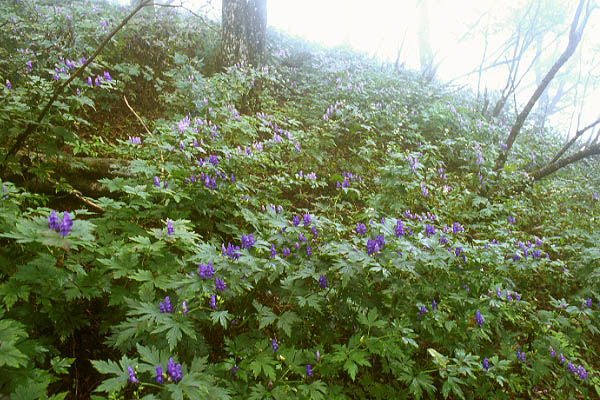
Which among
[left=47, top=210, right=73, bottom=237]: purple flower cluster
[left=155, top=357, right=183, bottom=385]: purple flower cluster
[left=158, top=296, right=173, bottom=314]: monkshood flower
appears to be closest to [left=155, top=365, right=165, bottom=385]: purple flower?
[left=155, top=357, right=183, bottom=385]: purple flower cluster

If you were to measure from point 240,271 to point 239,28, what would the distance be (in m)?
7.72

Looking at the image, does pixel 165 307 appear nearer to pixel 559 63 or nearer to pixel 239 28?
pixel 239 28

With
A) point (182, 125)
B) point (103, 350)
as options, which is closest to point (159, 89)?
point (182, 125)

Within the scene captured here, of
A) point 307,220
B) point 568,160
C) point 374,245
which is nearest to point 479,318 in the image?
point 374,245

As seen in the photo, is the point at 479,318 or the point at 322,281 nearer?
the point at 322,281

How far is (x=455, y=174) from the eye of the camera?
24.0ft

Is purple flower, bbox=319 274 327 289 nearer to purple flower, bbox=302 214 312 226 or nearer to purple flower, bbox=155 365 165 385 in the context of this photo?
purple flower, bbox=302 214 312 226

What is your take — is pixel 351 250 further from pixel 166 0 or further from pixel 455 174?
pixel 166 0

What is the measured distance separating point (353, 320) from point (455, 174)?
5.85 metres

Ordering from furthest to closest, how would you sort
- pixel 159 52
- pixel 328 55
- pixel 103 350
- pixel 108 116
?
pixel 328 55 → pixel 159 52 → pixel 108 116 → pixel 103 350

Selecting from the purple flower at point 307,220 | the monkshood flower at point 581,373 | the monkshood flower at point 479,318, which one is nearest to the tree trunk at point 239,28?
the purple flower at point 307,220

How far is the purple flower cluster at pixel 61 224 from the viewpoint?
166 centimetres

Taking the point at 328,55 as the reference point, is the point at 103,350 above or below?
below

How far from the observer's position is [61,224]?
1672 millimetres
